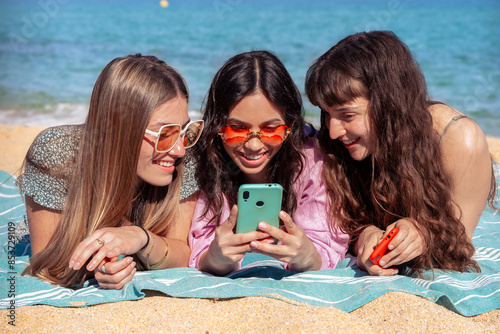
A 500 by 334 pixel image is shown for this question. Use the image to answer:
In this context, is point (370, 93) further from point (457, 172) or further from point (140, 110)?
point (140, 110)

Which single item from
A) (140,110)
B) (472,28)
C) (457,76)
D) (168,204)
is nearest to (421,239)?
(168,204)

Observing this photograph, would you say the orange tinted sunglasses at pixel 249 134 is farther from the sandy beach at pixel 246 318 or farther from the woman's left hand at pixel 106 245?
the sandy beach at pixel 246 318

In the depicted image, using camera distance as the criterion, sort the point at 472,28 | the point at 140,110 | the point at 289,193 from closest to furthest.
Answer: the point at 140,110, the point at 289,193, the point at 472,28

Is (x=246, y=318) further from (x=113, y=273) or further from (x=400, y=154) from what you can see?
(x=400, y=154)

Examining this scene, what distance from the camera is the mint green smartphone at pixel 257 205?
2682mm

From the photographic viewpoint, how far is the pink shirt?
130 inches

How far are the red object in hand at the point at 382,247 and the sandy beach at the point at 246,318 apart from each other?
33cm

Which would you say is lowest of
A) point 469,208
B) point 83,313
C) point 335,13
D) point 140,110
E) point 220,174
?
point 83,313

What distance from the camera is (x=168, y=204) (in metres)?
3.43

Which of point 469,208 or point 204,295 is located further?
point 469,208

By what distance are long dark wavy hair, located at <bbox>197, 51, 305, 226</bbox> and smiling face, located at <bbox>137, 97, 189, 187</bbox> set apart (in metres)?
0.21

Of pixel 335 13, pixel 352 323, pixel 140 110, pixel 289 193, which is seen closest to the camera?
pixel 352 323

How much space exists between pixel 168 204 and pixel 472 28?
2105 cm

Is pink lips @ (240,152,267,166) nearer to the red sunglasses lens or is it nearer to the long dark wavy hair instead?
the red sunglasses lens
